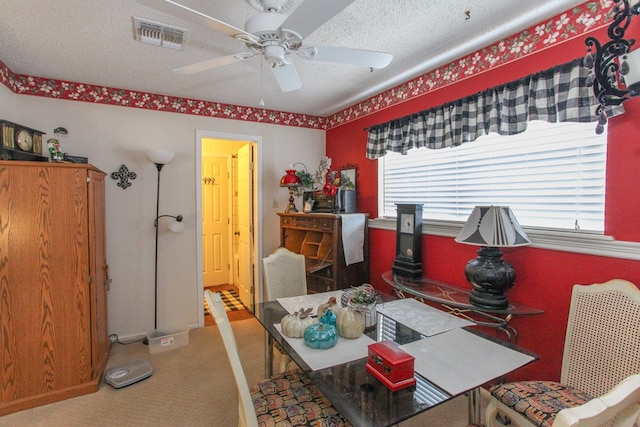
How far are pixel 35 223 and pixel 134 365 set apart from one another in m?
1.39

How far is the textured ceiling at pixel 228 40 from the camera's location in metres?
1.78

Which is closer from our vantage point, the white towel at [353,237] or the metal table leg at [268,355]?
the metal table leg at [268,355]

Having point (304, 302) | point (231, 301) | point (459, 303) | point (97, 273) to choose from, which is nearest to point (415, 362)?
point (459, 303)

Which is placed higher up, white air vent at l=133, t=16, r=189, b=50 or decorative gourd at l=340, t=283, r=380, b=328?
white air vent at l=133, t=16, r=189, b=50

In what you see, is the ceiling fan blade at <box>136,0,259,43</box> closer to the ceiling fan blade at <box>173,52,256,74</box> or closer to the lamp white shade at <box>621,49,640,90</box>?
the ceiling fan blade at <box>173,52,256,74</box>

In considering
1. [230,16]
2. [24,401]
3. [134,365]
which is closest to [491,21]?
[230,16]

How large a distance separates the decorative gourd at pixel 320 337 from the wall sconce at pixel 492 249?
3.42 ft

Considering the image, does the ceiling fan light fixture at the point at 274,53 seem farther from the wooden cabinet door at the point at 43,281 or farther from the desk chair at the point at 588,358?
the desk chair at the point at 588,358

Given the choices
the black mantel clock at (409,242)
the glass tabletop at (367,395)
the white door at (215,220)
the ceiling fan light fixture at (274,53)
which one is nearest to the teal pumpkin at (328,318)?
the glass tabletop at (367,395)

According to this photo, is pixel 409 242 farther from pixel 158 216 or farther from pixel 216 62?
pixel 158 216

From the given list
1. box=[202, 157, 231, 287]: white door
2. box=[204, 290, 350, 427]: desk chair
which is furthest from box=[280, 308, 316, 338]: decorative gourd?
box=[202, 157, 231, 287]: white door

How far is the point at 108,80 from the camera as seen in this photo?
9.39 ft

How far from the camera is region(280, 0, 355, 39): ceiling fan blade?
1.18 meters

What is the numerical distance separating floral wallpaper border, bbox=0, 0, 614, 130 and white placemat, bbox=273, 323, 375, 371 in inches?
81.1
